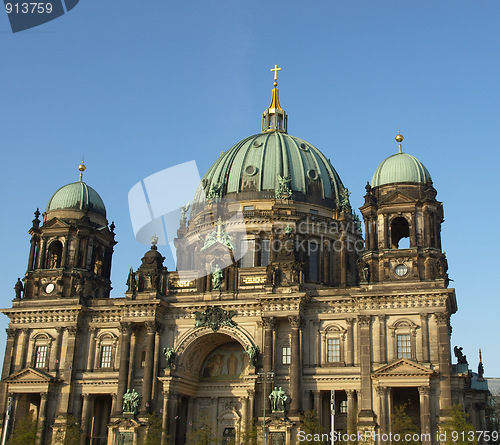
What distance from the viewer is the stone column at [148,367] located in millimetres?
60438

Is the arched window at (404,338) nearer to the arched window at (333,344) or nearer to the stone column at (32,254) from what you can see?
the arched window at (333,344)

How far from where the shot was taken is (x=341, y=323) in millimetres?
60812

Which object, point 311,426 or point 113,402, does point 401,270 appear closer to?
point 311,426

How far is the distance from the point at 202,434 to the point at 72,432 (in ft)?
36.6

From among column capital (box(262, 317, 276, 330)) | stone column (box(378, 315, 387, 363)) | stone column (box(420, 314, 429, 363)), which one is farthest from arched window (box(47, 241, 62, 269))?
stone column (box(420, 314, 429, 363))

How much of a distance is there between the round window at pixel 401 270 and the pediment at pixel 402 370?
7.29 m

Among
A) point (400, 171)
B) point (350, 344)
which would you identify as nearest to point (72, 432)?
point (350, 344)

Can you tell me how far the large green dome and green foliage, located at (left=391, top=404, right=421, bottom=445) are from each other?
2579 centimetres

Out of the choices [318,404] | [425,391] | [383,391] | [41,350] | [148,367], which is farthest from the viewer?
[41,350]

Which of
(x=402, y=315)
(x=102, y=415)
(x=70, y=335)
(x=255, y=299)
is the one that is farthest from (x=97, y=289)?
(x=402, y=315)

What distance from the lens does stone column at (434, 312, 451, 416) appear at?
54444 mm

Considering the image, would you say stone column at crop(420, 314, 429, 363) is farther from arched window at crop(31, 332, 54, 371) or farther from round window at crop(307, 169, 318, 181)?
arched window at crop(31, 332, 54, 371)

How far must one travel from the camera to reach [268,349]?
196ft

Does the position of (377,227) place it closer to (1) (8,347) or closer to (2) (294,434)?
(2) (294,434)
